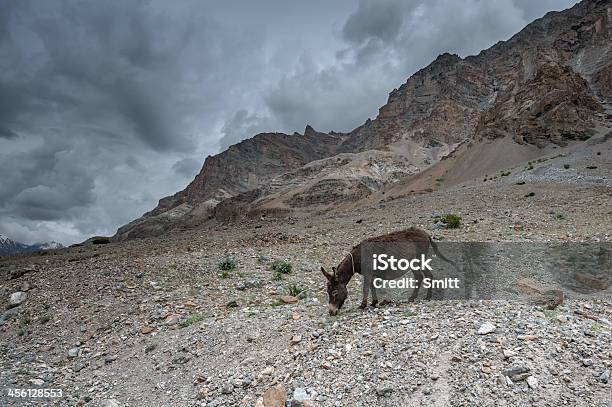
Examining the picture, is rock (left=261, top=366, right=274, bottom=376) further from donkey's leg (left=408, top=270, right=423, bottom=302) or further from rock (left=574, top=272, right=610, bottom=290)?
rock (left=574, top=272, right=610, bottom=290)

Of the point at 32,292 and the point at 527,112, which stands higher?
the point at 527,112

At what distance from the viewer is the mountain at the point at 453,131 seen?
69812 mm

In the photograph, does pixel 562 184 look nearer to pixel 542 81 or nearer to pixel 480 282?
pixel 480 282

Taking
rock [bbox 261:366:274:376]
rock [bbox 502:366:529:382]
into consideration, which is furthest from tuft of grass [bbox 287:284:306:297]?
rock [bbox 502:366:529:382]

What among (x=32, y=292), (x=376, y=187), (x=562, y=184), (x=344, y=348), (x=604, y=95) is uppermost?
(x=604, y=95)

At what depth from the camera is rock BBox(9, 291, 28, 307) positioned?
1183 centimetres

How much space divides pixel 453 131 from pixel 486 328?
507ft

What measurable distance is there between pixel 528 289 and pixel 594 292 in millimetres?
2002

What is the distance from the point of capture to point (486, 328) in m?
5.86

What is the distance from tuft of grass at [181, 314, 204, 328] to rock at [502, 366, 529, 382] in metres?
6.67

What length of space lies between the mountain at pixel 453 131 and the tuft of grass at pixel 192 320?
62.0 meters

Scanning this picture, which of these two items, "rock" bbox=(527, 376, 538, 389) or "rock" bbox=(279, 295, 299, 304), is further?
"rock" bbox=(279, 295, 299, 304)

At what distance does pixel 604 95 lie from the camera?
93.1 m

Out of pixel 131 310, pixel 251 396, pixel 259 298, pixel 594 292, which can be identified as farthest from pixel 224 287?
pixel 594 292
